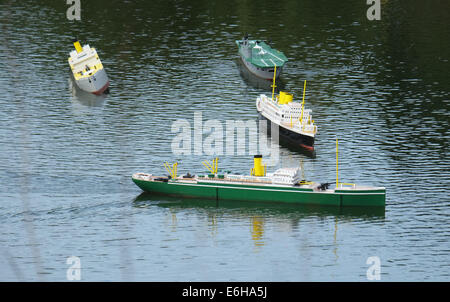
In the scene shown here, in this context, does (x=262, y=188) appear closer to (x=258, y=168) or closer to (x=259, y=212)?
(x=258, y=168)

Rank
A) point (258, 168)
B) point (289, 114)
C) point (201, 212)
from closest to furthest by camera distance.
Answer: point (201, 212) < point (258, 168) < point (289, 114)

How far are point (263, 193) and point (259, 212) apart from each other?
3691 mm

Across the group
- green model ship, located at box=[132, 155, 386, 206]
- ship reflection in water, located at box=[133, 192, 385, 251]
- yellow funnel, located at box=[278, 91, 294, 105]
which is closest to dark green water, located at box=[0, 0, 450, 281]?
ship reflection in water, located at box=[133, 192, 385, 251]

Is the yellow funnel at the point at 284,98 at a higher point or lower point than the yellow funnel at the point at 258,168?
higher

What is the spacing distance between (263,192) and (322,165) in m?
19.5

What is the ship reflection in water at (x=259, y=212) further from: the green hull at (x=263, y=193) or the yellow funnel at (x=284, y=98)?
the yellow funnel at (x=284, y=98)

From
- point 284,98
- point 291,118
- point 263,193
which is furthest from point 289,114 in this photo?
point 263,193

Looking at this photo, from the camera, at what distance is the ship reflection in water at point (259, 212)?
470ft

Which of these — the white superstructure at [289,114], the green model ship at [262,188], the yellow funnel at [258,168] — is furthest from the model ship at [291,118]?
the yellow funnel at [258,168]

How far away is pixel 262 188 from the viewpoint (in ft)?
494

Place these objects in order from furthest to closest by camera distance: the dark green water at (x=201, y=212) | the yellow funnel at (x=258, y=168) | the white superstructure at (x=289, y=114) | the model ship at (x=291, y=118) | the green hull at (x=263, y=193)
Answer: the white superstructure at (x=289, y=114) → the model ship at (x=291, y=118) → the yellow funnel at (x=258, y=168) → the green hull at (x=263, y=193) → the dark green water at (x=201, y=212)

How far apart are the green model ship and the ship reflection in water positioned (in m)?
0.89
